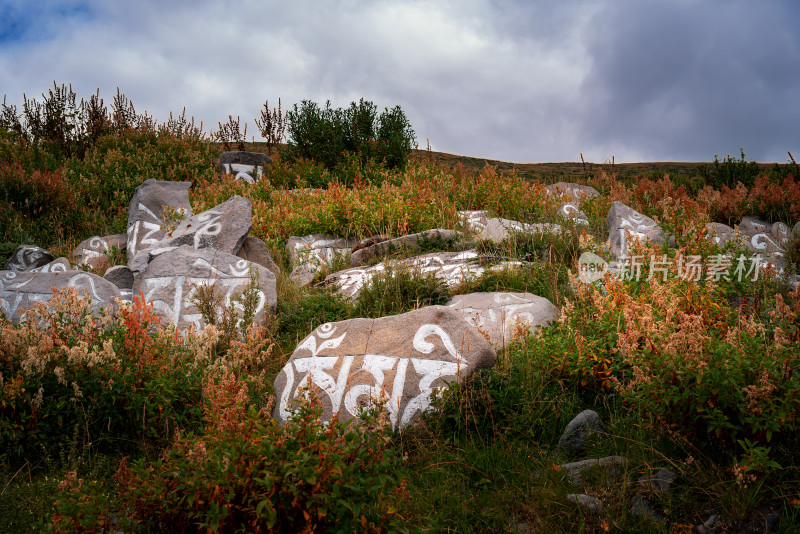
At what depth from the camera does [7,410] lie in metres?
4.34

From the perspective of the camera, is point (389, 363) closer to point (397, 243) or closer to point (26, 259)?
point (397, 243)

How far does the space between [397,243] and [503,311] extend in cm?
342

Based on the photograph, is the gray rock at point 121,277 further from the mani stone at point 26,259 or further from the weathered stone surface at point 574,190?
the weathered stone surface at point 574,190

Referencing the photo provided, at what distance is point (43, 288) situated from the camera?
7.41 meters

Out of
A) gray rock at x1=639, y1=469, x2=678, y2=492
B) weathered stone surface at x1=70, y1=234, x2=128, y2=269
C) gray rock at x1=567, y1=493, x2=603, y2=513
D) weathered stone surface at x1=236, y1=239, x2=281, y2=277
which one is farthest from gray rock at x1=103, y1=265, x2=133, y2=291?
gray rock at x1=639, y1=469, x2=678, y2=492

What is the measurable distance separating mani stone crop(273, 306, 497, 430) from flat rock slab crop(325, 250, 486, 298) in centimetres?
224

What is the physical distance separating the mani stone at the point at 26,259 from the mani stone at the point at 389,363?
6.16 m

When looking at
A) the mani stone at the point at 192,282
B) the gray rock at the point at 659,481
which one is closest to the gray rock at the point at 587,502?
the gray rock at the point at 659,481

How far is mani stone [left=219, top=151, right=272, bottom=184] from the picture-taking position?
16.2 metres

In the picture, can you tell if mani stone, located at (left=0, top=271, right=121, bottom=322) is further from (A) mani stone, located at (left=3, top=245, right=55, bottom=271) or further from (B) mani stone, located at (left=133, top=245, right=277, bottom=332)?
(A) mani stone, located at (left=3, top=245, right=55, bottom=271)

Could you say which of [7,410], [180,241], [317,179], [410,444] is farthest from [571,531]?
[317,179]

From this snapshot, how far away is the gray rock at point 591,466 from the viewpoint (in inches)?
145

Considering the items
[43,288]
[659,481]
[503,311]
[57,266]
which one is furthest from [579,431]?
[57,266]

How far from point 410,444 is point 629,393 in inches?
→ 64.4
